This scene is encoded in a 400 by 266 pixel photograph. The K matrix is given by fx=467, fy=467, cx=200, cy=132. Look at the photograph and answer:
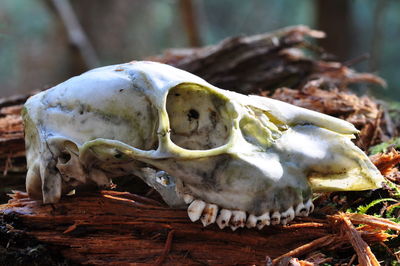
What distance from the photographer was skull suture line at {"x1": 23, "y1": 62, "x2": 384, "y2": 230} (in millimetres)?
1613

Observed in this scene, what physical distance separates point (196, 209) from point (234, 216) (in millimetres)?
134

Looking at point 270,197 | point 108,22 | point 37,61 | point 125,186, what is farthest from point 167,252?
point 37,61

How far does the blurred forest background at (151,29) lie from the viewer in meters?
6.48

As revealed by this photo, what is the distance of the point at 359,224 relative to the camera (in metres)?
1.73

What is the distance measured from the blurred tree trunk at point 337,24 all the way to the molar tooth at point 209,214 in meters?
5.34

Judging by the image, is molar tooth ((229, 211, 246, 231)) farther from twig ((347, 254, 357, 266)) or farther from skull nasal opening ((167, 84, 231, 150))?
twig ((347, 254, 357, 266))

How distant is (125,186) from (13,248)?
700mm

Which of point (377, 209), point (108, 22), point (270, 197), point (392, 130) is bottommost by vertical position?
point (108, 22)

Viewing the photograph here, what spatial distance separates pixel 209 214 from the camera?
162cm

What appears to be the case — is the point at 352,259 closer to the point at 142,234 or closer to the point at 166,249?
the point at 166,249

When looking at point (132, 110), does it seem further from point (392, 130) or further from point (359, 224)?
point (392, 130)

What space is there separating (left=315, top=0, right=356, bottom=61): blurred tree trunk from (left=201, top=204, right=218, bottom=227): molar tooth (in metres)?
5.34

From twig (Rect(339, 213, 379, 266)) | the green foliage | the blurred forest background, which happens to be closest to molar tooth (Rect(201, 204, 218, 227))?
twig (Rect(339, 213, 379, 266))

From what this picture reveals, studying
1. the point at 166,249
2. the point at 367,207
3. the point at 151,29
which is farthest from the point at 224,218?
the point at 151,29
